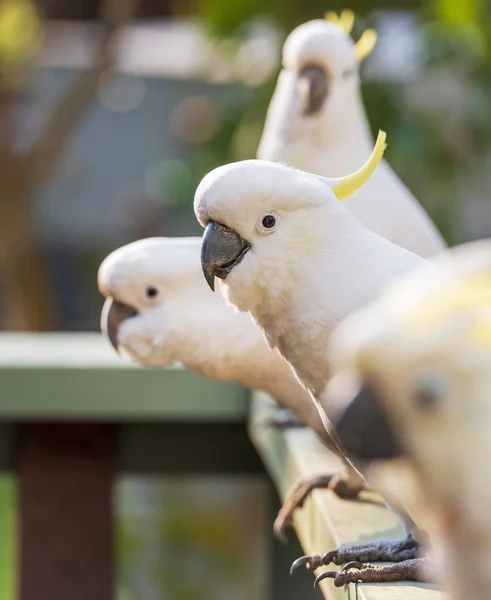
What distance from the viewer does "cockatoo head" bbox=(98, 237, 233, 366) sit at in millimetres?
1269

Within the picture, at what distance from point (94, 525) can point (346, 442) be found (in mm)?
1150

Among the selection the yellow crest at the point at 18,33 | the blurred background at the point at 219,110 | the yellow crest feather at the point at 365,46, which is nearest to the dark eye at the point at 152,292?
the yellow crest feather at the point at 365,46

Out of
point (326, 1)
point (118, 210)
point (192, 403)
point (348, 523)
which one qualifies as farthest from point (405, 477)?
point (118, 210)

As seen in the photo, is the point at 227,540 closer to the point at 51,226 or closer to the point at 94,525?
the point at 94,525

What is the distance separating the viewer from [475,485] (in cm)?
57

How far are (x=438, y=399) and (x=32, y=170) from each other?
5125 millimetres

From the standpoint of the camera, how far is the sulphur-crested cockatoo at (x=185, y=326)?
1.24 metres

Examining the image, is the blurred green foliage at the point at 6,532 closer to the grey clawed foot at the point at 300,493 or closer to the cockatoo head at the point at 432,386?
the grey clawed foot at the point at 300,493

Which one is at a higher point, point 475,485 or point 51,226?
point 51,226

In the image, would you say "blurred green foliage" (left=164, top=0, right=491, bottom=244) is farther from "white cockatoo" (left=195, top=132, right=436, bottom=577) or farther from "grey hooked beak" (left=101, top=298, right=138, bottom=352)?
"white cockatoo" (left=195, top=132, right=436, bottom=577)

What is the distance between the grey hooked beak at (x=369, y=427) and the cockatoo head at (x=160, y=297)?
665 mm

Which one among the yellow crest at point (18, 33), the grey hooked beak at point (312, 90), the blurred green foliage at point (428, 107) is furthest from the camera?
the yellow crest at point (18, 33)

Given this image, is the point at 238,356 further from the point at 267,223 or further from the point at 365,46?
the point at 365,46

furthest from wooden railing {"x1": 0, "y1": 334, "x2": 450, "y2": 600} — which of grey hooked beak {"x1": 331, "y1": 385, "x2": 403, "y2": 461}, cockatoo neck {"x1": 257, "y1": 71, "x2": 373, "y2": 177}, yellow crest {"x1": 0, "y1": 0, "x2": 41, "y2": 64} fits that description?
yellow crest {"x1": 0, "y1": 0, "x2": 41, "y2": 64}
